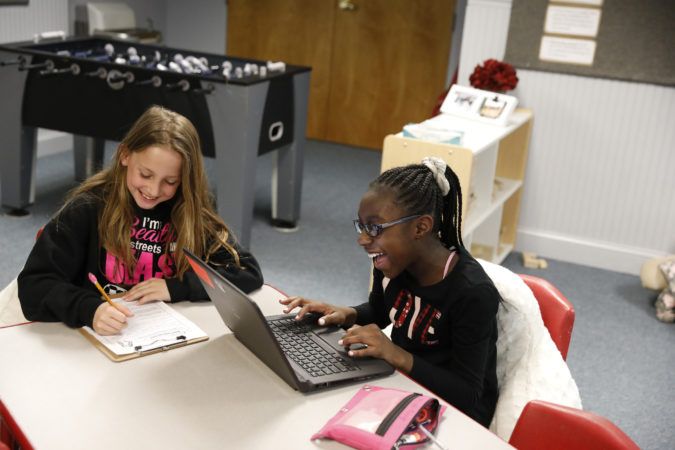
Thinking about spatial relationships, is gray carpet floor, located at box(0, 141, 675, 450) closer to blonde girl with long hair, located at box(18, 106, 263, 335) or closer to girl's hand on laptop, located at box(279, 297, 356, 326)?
girl's hand on laptop, located at box(279, 297, 356, 326)

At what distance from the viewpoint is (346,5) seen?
224 inches

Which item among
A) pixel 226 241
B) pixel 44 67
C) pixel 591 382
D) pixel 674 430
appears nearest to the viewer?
pixel 226 241

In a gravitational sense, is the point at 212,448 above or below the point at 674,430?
above

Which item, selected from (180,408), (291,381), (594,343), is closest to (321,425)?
(291,381)

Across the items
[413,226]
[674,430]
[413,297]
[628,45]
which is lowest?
[674,430]

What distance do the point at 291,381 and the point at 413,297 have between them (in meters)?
0.39

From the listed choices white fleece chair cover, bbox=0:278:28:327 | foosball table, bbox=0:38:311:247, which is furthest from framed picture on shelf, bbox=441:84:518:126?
white fleece chair cover, bbox=0:278:28:327

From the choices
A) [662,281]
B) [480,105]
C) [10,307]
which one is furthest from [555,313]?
[662,281]

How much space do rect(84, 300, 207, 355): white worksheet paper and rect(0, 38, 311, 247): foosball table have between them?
1.83 meters

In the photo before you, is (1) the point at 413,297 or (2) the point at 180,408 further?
(1) the point at 413,297

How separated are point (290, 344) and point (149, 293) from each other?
35 cm

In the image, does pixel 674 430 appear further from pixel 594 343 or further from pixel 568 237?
pixel 568 237

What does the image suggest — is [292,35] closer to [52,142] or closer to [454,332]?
[52,142]

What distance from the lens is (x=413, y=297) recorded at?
164cm
